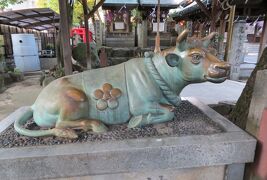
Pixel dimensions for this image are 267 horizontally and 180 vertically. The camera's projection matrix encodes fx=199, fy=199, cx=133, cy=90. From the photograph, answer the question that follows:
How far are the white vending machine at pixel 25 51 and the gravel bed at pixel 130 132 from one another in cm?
933

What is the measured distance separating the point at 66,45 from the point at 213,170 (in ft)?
12.3

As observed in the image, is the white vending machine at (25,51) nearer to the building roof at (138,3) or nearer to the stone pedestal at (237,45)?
the building roof at (138,3)

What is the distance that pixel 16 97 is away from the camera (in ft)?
19.3

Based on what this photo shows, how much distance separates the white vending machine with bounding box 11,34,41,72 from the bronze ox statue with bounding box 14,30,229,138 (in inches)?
374

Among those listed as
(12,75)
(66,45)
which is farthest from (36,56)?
(66,45)

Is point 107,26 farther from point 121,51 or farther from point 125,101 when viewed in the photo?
point 125,101

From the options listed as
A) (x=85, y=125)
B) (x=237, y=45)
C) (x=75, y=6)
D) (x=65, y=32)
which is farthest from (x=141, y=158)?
(x=75, y=6)

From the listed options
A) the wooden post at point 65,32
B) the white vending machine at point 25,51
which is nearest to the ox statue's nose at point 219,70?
the wooden post at point 65,32

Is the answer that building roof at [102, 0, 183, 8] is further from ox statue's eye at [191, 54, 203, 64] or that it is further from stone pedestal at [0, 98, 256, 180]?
stone pedestal at [0, 98, 256, 180]

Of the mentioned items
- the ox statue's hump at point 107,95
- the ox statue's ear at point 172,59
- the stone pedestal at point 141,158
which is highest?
the ox statue's ear at point 172,59

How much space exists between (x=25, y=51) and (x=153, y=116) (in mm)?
10119

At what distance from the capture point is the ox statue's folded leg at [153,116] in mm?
1597

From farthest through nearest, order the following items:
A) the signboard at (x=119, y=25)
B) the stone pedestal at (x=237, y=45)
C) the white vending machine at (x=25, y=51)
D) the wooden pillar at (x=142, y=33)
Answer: the signboard at (x=119, y=25) < the wooden pillar at (x=142, y=33) < the white vending machine at (x=25, y=51) < the stone pedestal at (x=237, y=45)

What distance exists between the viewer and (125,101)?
5.14ft
